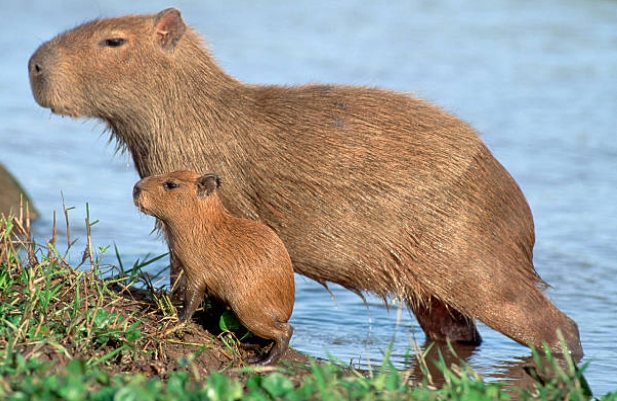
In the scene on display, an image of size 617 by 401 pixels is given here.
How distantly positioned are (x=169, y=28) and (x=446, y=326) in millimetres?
2265

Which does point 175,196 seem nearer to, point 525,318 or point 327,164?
point 327,164

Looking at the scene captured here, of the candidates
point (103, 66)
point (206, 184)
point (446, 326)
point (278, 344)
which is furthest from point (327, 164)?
point (446, 326)

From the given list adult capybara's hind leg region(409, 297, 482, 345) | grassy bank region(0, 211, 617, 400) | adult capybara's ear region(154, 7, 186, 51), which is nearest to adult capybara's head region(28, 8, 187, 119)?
adult capybara's ear region(154, 7, 186, 51)

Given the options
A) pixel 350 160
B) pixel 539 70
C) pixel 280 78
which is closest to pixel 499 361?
pixel 350 160

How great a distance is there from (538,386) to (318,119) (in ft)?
6.37

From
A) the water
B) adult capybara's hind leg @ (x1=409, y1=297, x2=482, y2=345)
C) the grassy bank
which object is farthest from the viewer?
the water

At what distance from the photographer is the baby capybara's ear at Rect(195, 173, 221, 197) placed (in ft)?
15.3

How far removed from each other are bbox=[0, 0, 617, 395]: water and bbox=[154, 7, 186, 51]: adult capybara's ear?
0.56 m

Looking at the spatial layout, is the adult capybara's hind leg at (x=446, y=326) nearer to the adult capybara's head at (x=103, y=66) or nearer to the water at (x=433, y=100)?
the water at (x=433, y=100)

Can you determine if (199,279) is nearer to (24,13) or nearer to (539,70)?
(539,70)

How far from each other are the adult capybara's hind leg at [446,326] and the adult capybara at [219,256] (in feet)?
4.94

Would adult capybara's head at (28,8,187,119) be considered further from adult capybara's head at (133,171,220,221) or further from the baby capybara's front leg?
the baby capybara's front leg

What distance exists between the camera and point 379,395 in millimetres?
3701

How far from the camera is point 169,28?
17.6 ft
